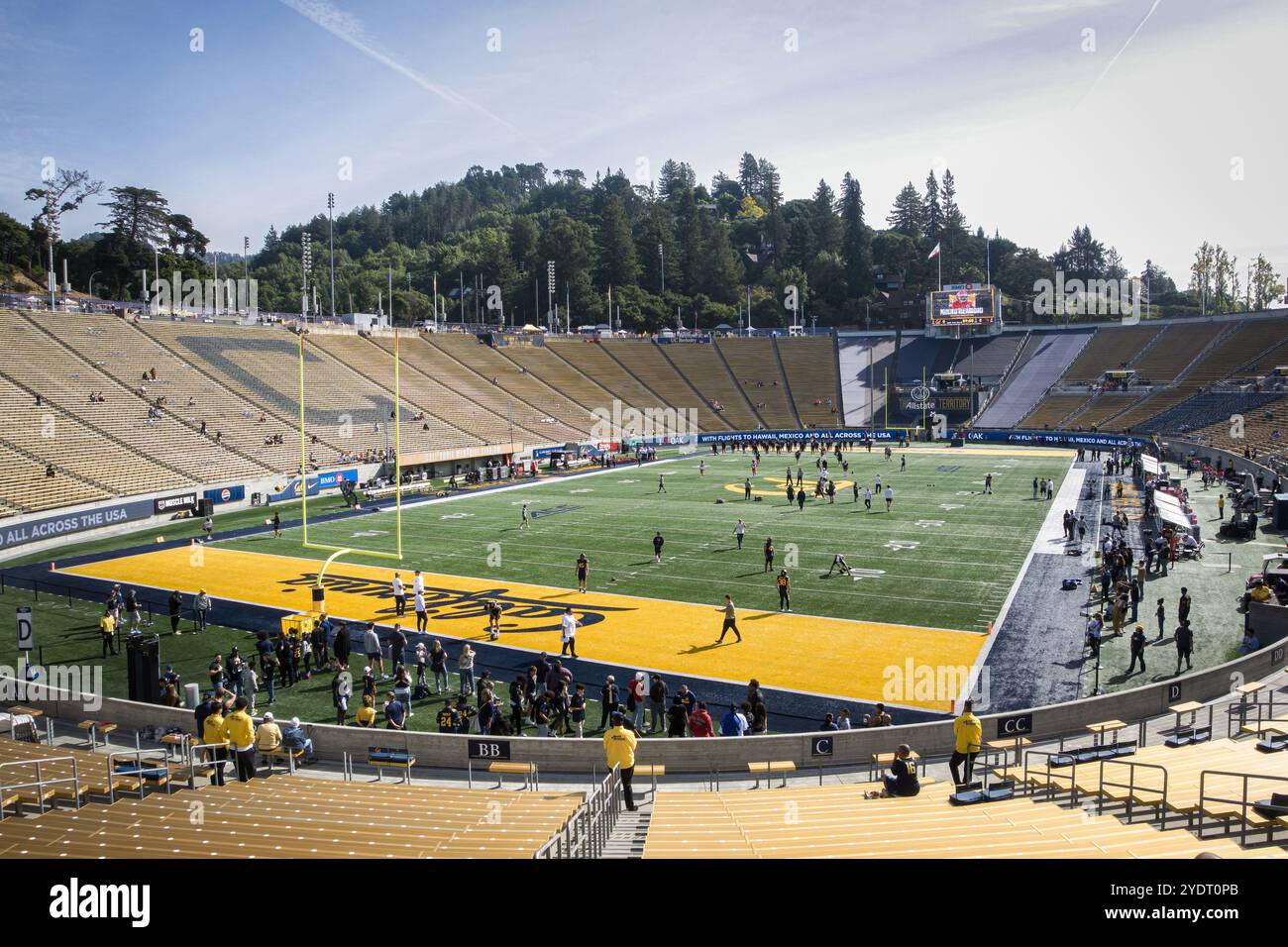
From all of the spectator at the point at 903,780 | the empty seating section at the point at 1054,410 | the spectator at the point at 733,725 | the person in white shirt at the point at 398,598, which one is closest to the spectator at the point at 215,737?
the spectator at the point at 733,725

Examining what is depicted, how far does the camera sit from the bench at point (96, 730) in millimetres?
14352

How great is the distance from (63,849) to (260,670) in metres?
11.1

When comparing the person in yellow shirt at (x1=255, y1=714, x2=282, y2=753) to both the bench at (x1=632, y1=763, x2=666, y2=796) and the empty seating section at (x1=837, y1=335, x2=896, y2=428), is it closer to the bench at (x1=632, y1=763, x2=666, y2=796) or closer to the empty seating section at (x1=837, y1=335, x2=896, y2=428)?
the bench at (x1=632, y1=763, x2=666, y2=796)

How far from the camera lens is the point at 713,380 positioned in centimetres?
8681

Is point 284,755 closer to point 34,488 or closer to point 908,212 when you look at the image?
point 34,488

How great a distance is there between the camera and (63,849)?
302 inches

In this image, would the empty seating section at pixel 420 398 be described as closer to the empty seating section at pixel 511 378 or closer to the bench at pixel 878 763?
the empty seating section at pixel 511 378

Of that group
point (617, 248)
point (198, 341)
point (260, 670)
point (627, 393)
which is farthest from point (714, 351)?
point (260, 670)

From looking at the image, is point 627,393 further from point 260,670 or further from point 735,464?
point 260,670

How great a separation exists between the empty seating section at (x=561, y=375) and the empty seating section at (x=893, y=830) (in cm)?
6450

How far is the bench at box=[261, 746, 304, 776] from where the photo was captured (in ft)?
40.7

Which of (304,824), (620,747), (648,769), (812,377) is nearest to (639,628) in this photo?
(648,769)

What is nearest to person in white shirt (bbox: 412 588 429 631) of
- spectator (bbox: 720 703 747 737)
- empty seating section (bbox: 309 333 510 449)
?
spectator (bbox: 720 703 747 737)

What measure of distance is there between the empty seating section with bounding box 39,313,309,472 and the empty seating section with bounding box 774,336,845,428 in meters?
47.7
